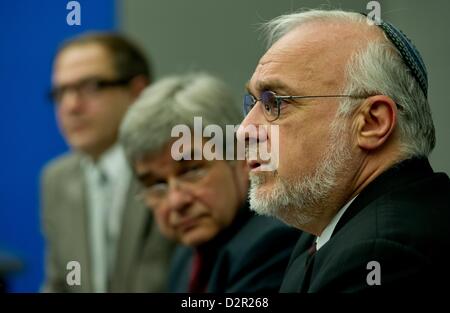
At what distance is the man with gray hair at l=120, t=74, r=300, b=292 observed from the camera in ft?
7.96

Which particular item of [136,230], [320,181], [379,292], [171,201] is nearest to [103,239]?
[136,230]

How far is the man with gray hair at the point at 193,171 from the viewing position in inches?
95.5

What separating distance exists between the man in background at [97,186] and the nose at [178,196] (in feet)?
1.42

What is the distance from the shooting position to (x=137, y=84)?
3.32 m

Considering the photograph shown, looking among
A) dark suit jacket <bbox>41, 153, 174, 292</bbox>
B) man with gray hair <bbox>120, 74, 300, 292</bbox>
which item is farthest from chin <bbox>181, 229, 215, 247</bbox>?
dark suit jacket <bbox>41, 153, 174, 292</bbox>

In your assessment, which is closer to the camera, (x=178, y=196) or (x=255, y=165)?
(x=255, y=165)

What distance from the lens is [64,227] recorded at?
10.3ft

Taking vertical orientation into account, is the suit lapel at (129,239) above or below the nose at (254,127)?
below

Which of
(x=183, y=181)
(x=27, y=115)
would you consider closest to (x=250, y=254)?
(x=183, y=181)

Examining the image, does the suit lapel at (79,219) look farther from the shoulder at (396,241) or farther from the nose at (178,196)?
the shoulder at (396,241)

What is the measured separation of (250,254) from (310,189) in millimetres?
533

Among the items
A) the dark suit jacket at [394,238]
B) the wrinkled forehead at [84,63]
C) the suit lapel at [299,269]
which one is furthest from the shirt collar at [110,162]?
→ the dark suit jacket at [394,238]

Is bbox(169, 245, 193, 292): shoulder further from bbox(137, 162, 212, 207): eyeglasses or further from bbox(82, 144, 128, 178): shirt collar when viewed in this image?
bbox(82, 144, 128, 178): shirt collar
